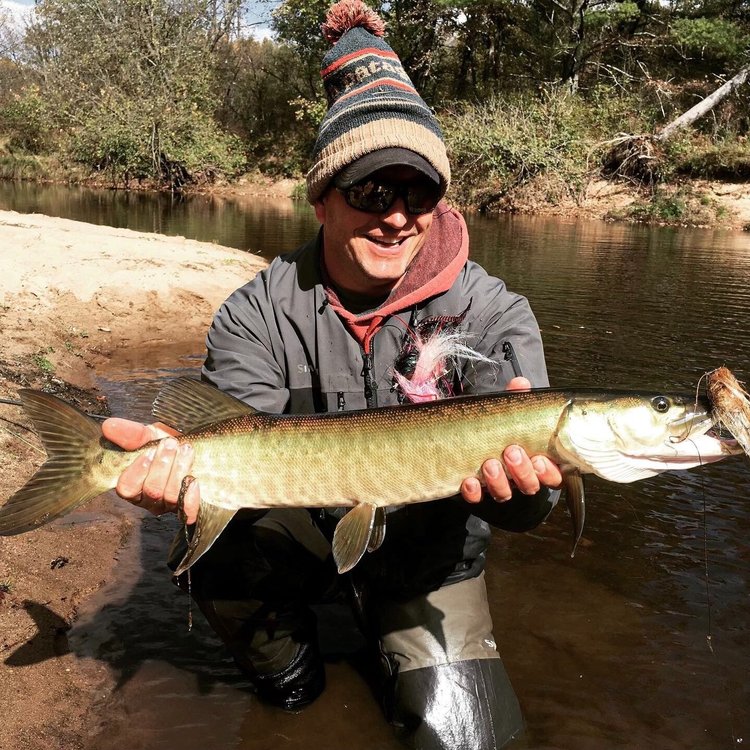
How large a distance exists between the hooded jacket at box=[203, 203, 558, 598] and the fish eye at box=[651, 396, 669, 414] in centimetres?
75

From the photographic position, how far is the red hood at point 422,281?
10.1 ft

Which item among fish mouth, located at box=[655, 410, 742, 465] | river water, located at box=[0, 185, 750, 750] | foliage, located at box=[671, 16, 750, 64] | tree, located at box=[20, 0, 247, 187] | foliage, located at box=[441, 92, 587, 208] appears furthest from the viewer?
tree, located at box=[20, 0, 247, 187]

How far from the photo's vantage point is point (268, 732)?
2959 mm

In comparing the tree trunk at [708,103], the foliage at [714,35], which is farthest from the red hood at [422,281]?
the foliage at [714,35]

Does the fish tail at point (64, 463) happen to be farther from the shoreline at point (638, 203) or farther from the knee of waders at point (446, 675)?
the shoreline at point (638, 203)

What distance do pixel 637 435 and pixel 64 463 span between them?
73.5 inches

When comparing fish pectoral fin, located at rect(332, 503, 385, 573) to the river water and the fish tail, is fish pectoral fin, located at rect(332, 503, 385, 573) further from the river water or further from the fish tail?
the river water

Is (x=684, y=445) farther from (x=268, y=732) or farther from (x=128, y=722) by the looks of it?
(x=128, y=722)

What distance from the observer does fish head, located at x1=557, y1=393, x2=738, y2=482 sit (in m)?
2.28

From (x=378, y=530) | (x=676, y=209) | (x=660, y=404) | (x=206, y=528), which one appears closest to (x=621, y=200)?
(x=676, y=209)

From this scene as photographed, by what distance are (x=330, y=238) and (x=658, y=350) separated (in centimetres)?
614

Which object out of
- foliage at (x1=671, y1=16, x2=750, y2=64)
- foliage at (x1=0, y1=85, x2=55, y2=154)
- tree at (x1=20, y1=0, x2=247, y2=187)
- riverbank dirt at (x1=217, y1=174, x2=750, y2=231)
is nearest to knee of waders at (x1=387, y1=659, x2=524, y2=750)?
riverbank dirt at (x1=217, y1=174, x2=750, y2=231)

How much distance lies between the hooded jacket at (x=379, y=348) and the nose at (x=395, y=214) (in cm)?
27

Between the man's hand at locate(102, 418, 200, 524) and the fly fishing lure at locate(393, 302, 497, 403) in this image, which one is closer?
the man's hand at locate(102, 418, 200, 524)
